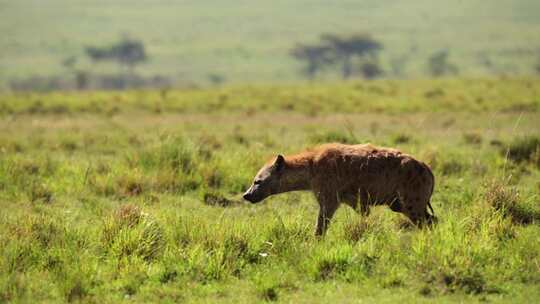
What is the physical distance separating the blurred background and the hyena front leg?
6842cm

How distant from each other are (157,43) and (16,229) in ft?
359

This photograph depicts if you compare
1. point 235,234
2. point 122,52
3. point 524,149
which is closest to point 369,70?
point 122,52

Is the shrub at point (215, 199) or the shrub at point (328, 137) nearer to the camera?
the shrub at point (215, 199)

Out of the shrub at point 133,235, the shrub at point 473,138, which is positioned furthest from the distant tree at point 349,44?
the shrub at point 133,235

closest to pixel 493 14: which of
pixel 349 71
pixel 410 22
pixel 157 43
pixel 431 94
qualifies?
pixel 410 22

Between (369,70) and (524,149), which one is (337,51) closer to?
(369,70)

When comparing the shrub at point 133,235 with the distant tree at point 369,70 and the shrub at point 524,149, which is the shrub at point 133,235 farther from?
the distant tree at point 369,70

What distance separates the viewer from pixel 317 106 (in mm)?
32531

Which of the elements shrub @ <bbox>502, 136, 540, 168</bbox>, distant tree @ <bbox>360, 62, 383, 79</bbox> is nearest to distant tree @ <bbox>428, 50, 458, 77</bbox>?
distant tree @ <bbox>360, 62, 383, 79</bbox>

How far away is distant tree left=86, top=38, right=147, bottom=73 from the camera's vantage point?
304 feet

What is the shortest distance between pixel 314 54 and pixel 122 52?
22531mm

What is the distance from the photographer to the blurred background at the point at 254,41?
9362 centimetres

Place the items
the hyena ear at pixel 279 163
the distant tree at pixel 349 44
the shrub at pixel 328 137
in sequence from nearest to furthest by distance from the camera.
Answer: the hyena ear at pixel 279 163, the shrub at pixel 328 137, the distant tree at pixel 349 44

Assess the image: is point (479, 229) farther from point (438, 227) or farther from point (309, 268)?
point (309, 268)
